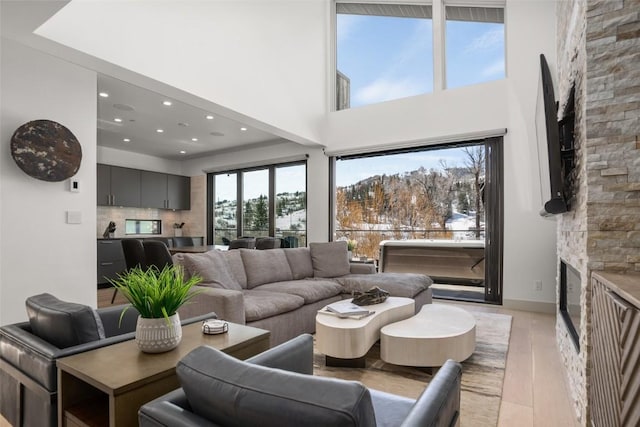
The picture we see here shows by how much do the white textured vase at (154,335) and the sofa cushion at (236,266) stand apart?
6.70 ft

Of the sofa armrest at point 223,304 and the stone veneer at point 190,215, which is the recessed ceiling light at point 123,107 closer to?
the stone veneer at point 190,215

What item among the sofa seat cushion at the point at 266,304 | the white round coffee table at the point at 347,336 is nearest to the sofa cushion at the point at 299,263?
the sofa seat cushion at the point at 266,304

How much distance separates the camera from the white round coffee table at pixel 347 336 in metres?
2.52

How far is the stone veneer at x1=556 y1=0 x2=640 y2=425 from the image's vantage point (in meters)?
1.77

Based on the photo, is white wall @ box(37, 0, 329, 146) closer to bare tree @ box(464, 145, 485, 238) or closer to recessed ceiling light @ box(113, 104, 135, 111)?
recessed ceiling light @ box(113, 104, 135, 111)

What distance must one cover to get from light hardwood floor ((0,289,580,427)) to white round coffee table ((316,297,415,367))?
915 mm

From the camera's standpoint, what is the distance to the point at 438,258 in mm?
5844

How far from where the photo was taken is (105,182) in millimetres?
6922

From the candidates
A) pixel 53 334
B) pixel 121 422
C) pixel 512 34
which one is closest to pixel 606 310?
pixel 121 422

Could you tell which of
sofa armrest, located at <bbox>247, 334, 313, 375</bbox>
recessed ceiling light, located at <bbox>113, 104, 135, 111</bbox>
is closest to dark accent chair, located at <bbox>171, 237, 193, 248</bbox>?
recessed ceiling light, located at <bbox>113, 104, 135, 111</bbox>

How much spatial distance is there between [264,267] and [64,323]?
8.18 feet

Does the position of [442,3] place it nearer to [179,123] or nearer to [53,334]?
[179,123]

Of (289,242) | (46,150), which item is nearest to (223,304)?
(46,150)

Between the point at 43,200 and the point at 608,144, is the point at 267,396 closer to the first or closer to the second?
the point at 608,144
